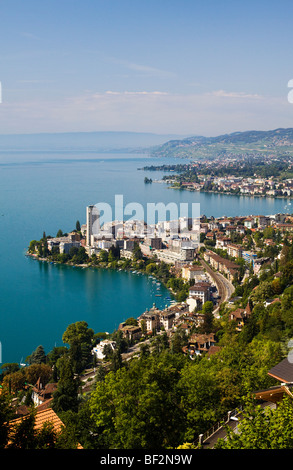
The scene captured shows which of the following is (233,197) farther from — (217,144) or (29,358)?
(217,144)

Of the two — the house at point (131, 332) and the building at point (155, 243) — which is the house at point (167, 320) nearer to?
the house at point (131, 332)

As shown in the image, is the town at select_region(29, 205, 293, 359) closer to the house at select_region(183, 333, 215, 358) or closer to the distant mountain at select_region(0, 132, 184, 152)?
the house at select_region(183, 333, 215, 358)

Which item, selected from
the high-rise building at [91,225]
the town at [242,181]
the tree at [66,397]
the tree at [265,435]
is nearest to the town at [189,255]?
the high-rise building at [91,225]

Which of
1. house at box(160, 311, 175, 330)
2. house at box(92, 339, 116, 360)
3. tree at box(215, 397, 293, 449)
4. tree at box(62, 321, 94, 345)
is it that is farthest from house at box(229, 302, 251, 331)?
tree at box(215, 397, 293, 449)

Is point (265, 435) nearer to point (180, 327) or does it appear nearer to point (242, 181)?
point (180, 327)

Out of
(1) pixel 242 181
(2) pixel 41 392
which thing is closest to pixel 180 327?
(2) pixel 41 392

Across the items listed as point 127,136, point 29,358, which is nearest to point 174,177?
point 29,358
